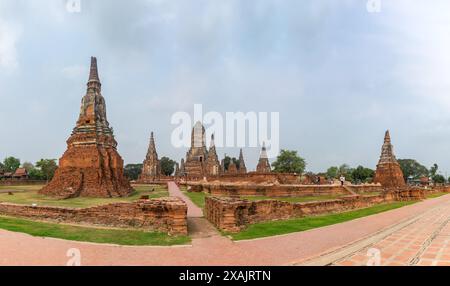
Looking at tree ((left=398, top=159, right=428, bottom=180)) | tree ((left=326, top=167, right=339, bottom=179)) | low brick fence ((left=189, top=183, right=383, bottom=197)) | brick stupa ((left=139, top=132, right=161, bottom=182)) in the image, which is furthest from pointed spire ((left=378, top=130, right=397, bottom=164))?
tree ((left=398, top=159, right=428, bottom=180))

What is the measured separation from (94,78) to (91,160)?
7.53m

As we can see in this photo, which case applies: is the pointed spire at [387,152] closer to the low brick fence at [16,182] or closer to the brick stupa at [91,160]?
the brick stupa at [91,160]

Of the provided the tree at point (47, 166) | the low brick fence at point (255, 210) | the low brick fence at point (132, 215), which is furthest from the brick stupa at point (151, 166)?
the low brick fence at point (255, 210)

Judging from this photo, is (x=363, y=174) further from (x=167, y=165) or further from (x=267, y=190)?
(x=267, y=190)

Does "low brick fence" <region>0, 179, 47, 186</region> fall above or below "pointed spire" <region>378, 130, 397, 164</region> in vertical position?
below

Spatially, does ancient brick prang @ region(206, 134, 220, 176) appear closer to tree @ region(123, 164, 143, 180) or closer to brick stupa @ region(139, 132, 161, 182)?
brick stupa @ region(139, 132, 161, 182)

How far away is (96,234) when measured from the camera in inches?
319

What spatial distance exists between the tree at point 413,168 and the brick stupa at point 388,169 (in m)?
51.5

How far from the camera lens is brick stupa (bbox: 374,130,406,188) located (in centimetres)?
3606

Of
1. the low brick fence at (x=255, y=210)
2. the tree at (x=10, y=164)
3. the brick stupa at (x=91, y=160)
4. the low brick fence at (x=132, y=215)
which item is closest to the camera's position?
the low brick fence at (x=132, y=215)

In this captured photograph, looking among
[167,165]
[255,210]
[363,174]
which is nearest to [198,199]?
[255,210]

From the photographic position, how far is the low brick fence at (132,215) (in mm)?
A: 8305

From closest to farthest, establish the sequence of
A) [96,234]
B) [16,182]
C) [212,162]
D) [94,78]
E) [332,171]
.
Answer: [96,234]
[94,78]
[16,182]
[212,162]
[332,171]
